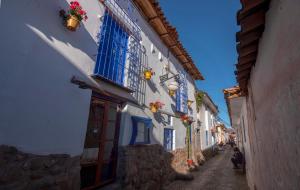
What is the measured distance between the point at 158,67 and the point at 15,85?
5674 mm

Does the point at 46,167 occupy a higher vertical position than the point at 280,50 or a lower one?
lower

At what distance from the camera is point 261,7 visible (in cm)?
220

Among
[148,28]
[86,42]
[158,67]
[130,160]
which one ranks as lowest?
[130,160]

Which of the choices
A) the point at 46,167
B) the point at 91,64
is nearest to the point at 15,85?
the point at 46,167

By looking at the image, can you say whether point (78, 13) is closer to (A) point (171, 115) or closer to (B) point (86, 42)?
(B) point (86, 42)

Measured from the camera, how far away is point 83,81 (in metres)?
3.57

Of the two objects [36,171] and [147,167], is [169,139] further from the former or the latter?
[36,171]

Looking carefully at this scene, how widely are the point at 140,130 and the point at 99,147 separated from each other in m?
1.64

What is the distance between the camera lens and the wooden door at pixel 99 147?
397cm

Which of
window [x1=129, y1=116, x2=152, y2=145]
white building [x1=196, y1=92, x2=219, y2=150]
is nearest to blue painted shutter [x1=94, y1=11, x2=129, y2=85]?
window [x1=129, y1=116, x2=152, y2=145]

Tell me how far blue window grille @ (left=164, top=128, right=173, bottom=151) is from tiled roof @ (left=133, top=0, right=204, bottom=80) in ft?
13.9

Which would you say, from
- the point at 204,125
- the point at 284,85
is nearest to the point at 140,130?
the point at 284,85

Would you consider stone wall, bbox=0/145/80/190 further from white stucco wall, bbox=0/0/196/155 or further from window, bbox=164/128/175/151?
window, bbox=164/128/175/151

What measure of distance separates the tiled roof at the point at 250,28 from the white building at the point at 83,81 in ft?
9.51
